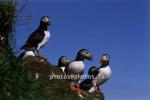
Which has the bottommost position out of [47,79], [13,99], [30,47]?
[13,99]

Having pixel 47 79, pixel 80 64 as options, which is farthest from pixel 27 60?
pixel 80 64

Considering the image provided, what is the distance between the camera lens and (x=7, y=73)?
862cm

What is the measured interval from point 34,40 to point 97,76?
227 cm

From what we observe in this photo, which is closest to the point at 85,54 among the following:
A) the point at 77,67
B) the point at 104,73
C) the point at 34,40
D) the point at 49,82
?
the point at 77,67

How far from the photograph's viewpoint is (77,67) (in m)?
13.3

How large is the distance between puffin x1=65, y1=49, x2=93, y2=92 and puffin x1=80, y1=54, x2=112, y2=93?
1.78ft

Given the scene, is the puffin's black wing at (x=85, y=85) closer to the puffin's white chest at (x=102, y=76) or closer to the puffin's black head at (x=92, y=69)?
the puffin's white chest at (x=102, y=76)

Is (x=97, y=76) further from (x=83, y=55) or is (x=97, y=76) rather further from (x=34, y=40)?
(x=34, y=40)

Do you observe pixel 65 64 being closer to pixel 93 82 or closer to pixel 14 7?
pixel 93 82

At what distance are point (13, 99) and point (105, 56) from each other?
661 centimetres

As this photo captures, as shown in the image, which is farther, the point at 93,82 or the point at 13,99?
the point at 93,82

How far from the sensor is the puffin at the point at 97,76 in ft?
45.7

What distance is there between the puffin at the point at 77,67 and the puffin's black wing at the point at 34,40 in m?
1.08

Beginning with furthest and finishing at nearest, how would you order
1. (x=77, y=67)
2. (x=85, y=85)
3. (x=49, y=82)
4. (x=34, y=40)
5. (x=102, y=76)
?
1. (x=102, y=76)
2. (x=85, y=85)
3. (x=77, y=67)
4. (x=34, y=40)
5. (x=49, y=82)
